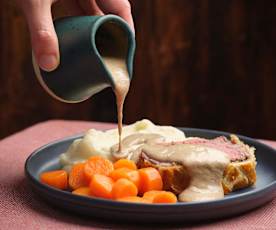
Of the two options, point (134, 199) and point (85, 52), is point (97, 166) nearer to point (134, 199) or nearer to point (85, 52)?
point (134, 199)

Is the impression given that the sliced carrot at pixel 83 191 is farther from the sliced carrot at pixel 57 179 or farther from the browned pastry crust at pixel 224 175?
the browned pastry crust at pixel 224 175

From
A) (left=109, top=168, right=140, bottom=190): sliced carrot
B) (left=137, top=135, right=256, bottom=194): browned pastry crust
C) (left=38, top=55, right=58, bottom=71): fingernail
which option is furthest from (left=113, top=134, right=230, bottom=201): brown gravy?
(left=38, top=55, right=58, bottom=71): fingernail

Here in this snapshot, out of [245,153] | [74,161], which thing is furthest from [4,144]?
[245,153]

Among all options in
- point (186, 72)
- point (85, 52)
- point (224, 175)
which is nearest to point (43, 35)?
point (85, 52)

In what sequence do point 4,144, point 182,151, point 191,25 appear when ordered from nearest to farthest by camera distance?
point 182,151 < point 4,144 < point 191,25

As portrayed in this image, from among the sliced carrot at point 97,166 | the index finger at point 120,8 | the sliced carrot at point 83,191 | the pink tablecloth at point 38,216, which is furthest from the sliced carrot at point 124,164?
the index finger at point 120,8

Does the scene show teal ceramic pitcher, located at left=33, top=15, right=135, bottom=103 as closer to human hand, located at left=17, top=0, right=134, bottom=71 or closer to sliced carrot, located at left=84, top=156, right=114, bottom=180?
human hand, located at left=17, top=0, right=134, bottom=71

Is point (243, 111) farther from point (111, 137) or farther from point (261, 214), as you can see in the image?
point (261, 214)
